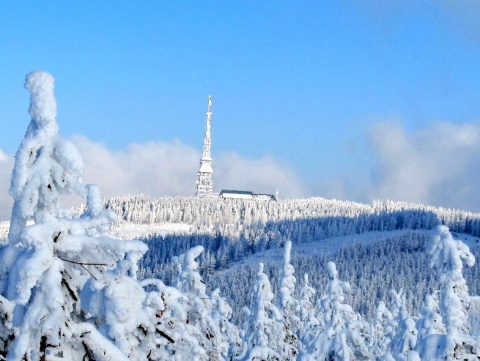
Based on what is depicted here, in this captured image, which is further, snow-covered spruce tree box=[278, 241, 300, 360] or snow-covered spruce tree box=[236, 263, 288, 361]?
snow-covered spruce tree box=[278, 241, 300, 360]

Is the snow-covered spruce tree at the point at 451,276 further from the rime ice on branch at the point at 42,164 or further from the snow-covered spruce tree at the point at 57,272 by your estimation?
the rime ice on branch at the point at 42,164

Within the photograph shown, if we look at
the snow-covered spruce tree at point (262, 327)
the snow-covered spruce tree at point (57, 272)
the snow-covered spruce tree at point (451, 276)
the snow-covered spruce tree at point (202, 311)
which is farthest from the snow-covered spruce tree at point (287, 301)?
the snow-covered spruce tree at point (57, 272)

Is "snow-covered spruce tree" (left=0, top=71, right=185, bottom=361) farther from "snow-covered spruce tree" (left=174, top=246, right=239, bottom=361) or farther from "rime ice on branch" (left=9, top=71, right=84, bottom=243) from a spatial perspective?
"snow-covered spruce tree" (left=174, top=246, right=239, bottom=361)

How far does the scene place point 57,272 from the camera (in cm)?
501

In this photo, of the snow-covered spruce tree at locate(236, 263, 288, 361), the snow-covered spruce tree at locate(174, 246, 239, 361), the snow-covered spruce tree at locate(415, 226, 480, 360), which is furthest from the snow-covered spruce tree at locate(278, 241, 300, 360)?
the snow-covered spruce tree at locate(415, 226, 480, 360)

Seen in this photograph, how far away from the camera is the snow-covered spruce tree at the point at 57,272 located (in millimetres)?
4910

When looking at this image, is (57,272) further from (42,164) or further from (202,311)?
(202,311)

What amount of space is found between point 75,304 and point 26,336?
1.79 ft

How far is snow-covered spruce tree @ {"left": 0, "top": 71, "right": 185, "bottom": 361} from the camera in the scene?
4910 mm

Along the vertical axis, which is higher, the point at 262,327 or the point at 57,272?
the point at 262,327

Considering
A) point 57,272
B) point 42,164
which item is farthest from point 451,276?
point 57,272

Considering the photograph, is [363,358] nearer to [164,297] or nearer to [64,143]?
[164,297]

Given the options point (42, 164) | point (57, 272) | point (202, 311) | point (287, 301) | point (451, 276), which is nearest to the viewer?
point (57, 272)

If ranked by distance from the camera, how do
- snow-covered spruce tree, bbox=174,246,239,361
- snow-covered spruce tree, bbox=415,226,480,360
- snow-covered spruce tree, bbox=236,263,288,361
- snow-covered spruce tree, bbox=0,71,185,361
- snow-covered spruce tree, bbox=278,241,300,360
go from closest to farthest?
1. snow-covered spruce tree, bbox=0,71,185,361
2. snow-covered spruce tree, bbox=174,246,239,361
3. snow-covered spruce tree, bbox=415,226,480,360
4. snow-covered spruce tree, bbox=236,263,288,361
5. snow-covered spruce tree, bbox=278,241,300,360
